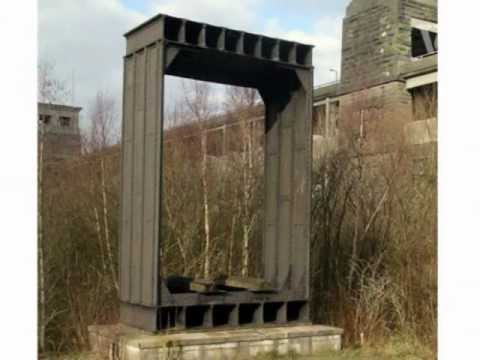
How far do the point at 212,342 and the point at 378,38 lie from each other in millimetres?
21395

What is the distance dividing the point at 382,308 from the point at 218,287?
3.17 meters

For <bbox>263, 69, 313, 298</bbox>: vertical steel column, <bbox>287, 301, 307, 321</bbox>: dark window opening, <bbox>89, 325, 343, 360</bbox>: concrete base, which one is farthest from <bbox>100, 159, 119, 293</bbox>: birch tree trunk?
<bbox>287, 301, 307, 321</bbox>: dark window opening

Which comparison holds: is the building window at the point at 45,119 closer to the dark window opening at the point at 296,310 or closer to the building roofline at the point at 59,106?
the building roofline at the point at 59,106

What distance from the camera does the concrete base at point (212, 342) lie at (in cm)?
891

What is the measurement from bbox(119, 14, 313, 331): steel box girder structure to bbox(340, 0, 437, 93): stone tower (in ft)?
Answer: 54.0

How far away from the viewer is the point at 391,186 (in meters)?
14.1

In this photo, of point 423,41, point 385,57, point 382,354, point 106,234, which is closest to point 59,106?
point 106,234

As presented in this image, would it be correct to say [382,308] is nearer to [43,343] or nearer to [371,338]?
[371,338]

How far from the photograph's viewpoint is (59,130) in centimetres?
1412

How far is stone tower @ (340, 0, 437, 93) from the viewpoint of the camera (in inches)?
1070

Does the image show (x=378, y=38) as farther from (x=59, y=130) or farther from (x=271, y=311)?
(x=271, y=311)

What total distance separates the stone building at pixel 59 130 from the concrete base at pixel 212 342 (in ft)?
15.6
